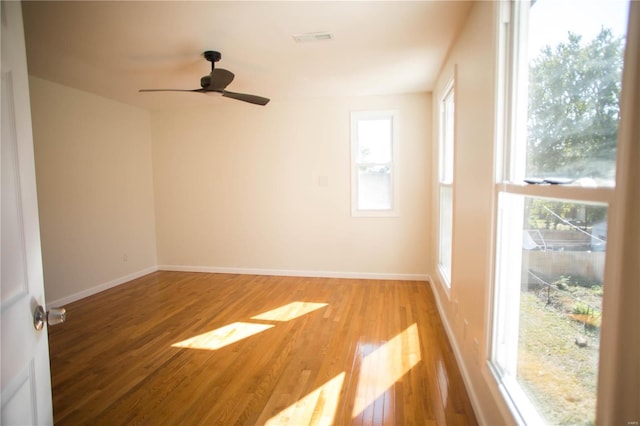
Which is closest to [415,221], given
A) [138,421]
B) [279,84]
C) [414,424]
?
[279,84]

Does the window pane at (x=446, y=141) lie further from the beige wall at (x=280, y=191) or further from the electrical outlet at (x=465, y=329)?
the electrical outlet at (x=465, y=329)

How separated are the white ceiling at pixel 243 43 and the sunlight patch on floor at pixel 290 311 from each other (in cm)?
257

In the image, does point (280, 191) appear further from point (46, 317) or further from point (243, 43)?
point (46, 317)

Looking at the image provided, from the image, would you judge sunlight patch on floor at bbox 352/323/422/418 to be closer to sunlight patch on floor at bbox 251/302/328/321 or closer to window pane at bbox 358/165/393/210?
sunlight patch on floor at bbox 251/302/328/321

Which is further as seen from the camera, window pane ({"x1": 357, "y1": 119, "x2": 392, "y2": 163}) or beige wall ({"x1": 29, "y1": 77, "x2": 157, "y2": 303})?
window pane ({"x1": 357, "y1": 119, "x2": 392, "y2": 163})

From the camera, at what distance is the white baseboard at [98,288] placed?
3635 millimetres

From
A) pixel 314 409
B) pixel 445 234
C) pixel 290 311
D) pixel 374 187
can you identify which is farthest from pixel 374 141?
pixel 314 409

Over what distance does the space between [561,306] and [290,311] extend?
2.73m

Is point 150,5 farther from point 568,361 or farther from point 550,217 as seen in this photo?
point 568,361

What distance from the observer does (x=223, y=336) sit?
9.34ft

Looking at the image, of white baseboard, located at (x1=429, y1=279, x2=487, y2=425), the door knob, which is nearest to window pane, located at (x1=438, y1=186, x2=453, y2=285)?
white baseboard, located at (x1=429, y1=279, x2=487, y2=425)

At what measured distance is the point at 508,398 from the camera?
132cm

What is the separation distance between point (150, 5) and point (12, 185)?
180 centimetres

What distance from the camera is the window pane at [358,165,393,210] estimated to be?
4.47 m
